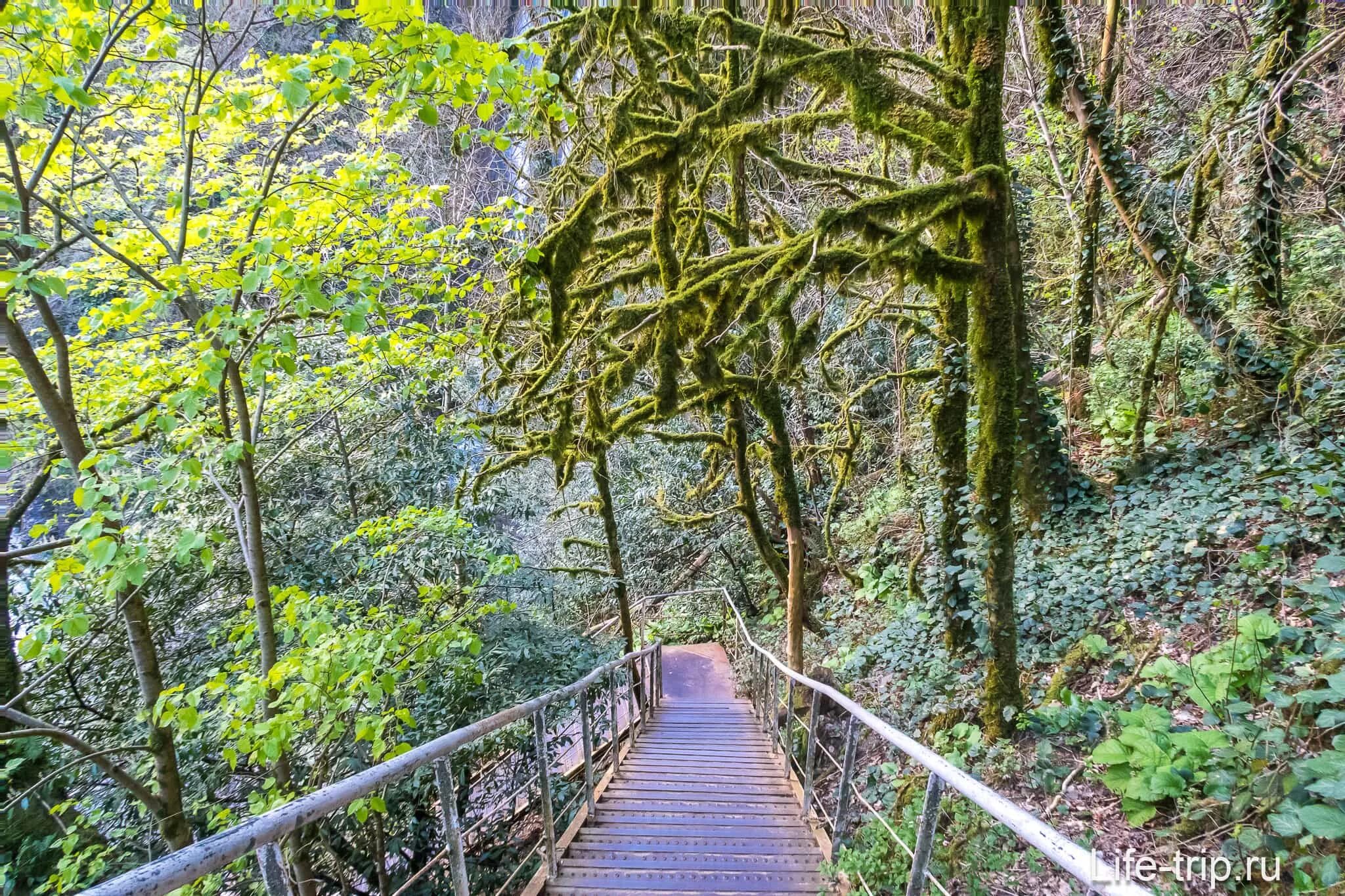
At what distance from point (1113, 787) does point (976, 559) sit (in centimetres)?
135

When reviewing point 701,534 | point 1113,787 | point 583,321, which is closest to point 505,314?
point 583,321

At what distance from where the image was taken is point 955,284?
3.65m

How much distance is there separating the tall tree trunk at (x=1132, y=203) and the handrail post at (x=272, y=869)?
7.26 metres

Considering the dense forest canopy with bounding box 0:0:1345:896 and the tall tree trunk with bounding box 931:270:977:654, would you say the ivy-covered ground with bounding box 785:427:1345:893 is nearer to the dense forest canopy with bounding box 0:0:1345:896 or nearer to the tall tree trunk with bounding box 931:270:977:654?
the dense forest canopy with bounding box 0:0:1345:896

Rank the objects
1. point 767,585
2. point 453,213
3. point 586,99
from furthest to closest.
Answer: point 767,585 < point 453,213 < point 586,99

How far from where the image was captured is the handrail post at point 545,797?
9.69 ft

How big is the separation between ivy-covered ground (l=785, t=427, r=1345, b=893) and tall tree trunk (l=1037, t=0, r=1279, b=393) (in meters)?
0.72

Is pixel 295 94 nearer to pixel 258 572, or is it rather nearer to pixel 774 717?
pixel 258 572

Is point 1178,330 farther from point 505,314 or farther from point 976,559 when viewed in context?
point 505,314

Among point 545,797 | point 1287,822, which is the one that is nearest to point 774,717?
point 545,797

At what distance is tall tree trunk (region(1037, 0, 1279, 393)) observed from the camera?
18.1ft

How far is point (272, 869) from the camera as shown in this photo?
122cm

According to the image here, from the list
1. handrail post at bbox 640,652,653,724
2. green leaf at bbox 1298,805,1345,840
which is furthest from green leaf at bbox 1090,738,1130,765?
handrail post at bbox 640,652,653,724

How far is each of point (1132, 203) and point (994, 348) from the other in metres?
4.01
